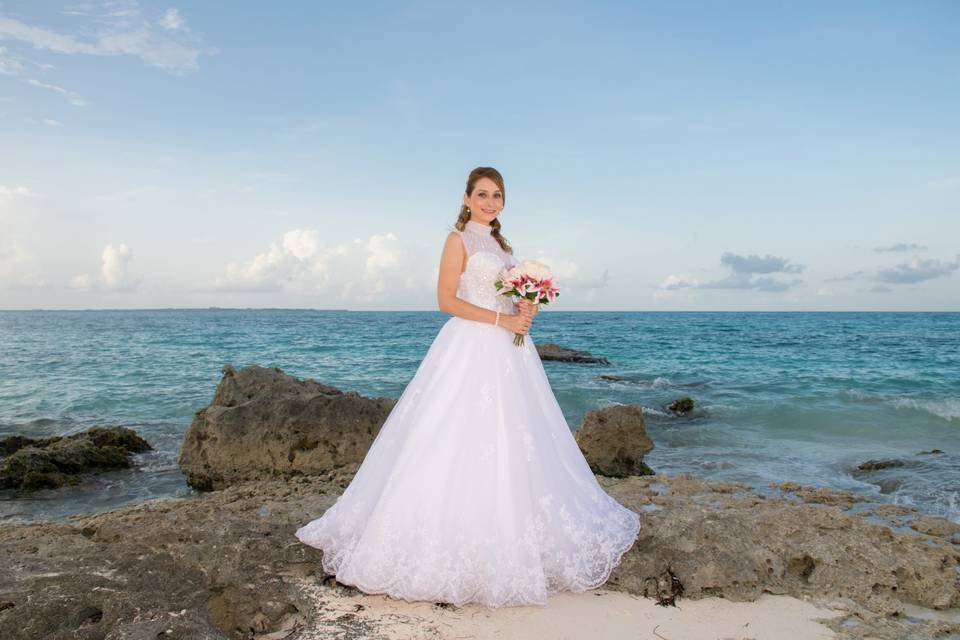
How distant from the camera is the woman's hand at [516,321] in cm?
417

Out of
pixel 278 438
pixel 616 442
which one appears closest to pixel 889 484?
pixel 616 442

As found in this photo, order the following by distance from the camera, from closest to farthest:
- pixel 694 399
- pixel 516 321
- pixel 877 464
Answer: pixel 516 321
pixel 877 464
pixel 694 399

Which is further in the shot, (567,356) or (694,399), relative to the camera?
(567,356)

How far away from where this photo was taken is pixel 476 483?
3.84 metres

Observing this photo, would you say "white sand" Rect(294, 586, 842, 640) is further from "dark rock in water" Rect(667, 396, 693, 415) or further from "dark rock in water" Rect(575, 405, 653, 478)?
"dark rock in water" Rect(667, 396, 693, 415)

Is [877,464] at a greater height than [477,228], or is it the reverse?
[477,228]

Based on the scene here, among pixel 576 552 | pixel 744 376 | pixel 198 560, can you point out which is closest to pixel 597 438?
pixel 576 552

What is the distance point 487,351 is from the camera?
13.6 feet

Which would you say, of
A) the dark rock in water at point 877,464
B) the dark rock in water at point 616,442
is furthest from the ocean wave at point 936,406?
the dark rock in water at point 616,442

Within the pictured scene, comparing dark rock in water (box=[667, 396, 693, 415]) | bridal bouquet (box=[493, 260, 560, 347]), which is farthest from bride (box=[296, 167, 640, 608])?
dark rock in water (box=[667, 396, 693, 415])

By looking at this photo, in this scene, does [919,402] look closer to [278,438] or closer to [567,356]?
[278,438]

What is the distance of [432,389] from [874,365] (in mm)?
27733

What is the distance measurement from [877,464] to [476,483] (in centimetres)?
867

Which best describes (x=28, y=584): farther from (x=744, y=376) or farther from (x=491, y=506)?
(x=744, y=376)
